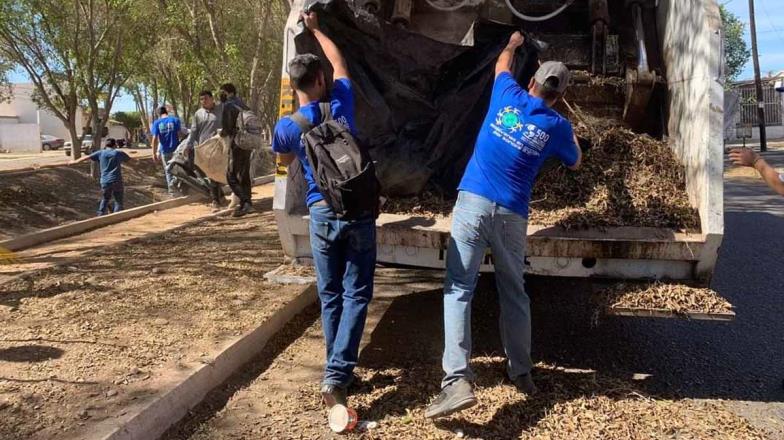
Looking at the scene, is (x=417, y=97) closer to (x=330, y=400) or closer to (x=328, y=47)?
(x=328, y=47)

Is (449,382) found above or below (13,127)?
below

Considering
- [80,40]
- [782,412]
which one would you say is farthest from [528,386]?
[80,40]

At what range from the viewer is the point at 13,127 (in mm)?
45688

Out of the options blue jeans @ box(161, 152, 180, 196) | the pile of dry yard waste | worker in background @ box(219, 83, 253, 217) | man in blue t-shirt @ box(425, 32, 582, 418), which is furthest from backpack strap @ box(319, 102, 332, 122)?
blue jeans @ box(161, 152, 180, 196)

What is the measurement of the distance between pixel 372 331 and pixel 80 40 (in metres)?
12.9

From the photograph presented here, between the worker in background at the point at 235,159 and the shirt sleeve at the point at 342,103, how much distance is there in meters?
5.86

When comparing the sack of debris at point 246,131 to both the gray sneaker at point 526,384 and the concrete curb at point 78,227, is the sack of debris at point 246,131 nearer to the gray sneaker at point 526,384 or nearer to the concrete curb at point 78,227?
the concrete curb at point 78,227

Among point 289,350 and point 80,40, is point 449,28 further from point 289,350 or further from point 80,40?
point 80,40

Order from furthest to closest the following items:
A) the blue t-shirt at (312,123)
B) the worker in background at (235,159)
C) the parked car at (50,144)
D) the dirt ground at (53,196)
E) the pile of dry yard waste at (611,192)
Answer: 1. the parked car at (50,144)
2. the dirt ground at (53,196)
3. the worker in background at (235,159)
4. the pile of dry yard waste at (611,192)
5. the blue t-shirt at (312,123)

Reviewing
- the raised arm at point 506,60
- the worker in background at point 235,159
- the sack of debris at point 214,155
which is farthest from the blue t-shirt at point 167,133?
the raised arm at point 506,60

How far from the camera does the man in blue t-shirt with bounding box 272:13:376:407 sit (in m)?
3.25

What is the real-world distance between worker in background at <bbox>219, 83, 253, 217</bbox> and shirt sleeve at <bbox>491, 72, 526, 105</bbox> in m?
6.21

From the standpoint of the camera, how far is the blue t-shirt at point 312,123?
3.33 meters

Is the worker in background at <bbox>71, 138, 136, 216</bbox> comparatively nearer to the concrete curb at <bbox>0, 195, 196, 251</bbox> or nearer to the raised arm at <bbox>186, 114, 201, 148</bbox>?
the concrete curb at <bbox>0, 195, 196, 251</bbox>
